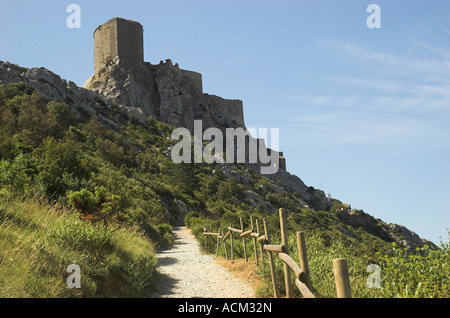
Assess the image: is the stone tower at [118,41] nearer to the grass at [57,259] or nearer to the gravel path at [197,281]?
the gravel path at [197,281]

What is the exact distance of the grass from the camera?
4652mm

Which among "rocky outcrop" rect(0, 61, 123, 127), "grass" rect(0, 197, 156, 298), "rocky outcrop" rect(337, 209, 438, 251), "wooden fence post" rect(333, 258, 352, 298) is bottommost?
"rocky outcrop" rect(337, 209, 438, 251)

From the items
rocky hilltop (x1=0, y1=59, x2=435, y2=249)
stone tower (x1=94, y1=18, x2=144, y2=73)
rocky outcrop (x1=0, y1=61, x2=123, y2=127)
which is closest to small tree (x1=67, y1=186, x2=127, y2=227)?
rocky hilltop (x1=0, y1=59, x2=435, y2=249)

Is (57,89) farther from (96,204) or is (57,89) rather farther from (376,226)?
(376,226)

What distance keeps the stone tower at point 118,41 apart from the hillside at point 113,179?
10153 millimetres

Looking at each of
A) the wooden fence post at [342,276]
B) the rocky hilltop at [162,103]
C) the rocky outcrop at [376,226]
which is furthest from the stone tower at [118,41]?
the wooden fence post at [342,276]

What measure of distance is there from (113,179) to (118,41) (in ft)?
172

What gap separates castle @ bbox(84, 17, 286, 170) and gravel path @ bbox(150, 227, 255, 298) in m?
A: 54.2

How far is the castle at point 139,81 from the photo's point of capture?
2515 inches

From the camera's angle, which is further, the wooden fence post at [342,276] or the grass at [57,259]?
the grass at [57,259]

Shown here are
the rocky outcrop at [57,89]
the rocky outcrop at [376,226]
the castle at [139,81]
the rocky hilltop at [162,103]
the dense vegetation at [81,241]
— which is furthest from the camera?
the rocky outcrop at [376,226]

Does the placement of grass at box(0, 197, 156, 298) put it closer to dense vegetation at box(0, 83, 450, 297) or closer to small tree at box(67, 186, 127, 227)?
dense vegetation at box(0, 83, 450, 297)

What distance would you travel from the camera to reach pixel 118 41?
2527 inches
